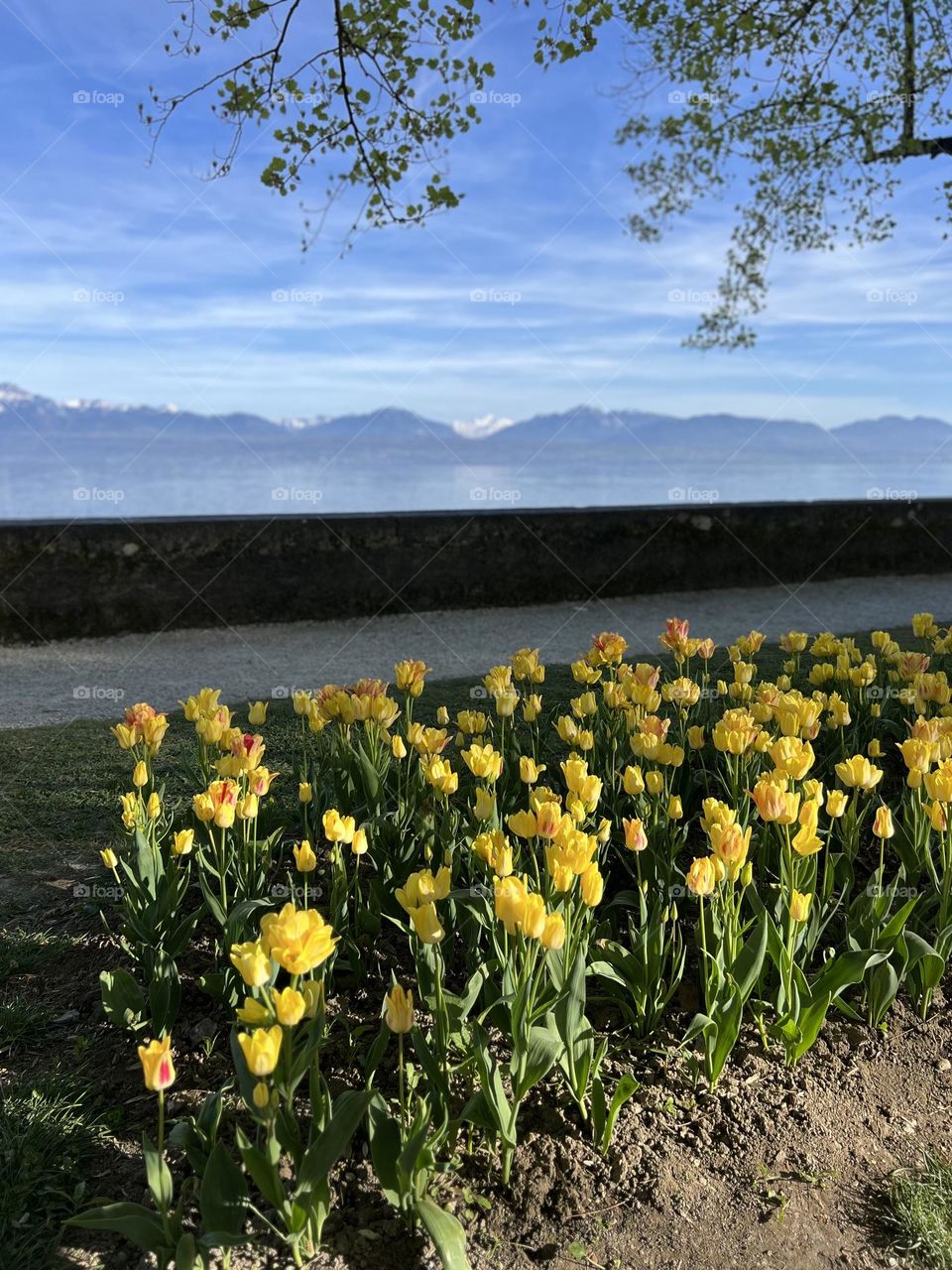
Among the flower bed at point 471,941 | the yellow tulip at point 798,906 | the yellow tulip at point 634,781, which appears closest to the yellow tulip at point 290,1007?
the flower bed at point 471,941

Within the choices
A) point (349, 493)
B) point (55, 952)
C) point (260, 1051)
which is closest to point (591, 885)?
A: point (260, 1051)

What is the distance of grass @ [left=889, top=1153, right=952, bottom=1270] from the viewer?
1.89 meters

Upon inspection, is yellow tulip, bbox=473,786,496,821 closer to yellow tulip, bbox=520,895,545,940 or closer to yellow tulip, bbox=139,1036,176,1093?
yellow tulip, bbox=520,895,545,940

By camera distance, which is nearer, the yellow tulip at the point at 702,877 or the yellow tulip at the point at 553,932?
the yellow tulip at the point at 553,932

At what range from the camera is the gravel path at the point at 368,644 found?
20.7 feet

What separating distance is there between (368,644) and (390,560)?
130cm

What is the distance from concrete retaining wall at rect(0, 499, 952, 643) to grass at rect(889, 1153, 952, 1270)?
Answer: 22.5 ft

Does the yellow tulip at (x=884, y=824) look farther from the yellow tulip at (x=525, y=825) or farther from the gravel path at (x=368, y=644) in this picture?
the gravel path at (x=368, y=644)

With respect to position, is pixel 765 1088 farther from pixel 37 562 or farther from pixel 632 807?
pixel 37 562

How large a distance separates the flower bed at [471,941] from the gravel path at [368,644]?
3061 mm

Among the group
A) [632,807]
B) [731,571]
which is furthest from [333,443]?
[632,807]

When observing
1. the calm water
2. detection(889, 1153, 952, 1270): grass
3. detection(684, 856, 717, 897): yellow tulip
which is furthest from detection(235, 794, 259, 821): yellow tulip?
the calm water

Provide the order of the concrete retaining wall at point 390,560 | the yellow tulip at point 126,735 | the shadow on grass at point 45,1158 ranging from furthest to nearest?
the concrete retaining wall at point 390,560, the yellow tulip at point 126,735, the shadow on grass at point 45,1158

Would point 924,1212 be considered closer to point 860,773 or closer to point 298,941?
point 860,773
